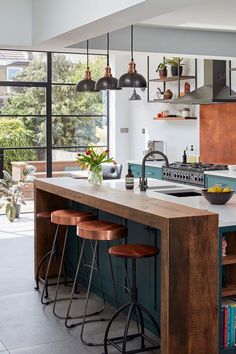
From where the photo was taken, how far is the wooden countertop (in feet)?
11.6

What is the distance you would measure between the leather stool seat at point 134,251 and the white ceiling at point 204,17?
2.04 m

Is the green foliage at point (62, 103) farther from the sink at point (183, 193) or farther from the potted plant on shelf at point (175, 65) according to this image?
the sink at point (183, 193)

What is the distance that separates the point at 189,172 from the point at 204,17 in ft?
8.21

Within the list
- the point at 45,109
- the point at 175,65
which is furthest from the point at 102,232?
the point at 45,109

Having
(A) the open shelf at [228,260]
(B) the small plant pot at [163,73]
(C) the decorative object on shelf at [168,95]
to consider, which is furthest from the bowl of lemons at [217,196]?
(B) the small plant pot at [163,73]

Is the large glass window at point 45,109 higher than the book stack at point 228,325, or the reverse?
the large glass window at point 45,109

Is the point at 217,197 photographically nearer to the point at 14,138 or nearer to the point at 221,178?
the point at 221,178

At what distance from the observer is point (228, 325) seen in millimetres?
3729

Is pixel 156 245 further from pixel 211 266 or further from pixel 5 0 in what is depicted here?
pixel 5 0

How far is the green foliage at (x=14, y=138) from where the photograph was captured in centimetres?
1013

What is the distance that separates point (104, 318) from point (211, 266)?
1.47 metres

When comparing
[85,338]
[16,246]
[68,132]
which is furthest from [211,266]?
[68,132]

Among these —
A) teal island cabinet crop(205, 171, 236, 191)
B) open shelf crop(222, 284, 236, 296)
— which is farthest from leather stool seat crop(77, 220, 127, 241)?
teal island cabinet crop(205, 171, 236, 191)

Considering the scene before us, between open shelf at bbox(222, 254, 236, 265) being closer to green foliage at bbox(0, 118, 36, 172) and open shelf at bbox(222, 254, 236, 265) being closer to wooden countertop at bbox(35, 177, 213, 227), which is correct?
wooden countertop at bbox(35, 177, 213, 227)
